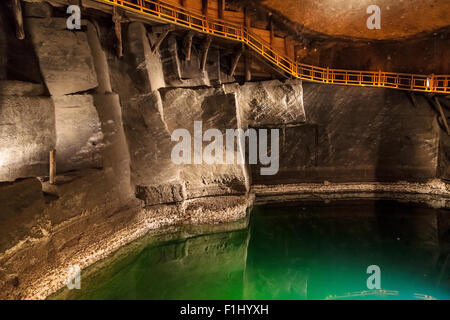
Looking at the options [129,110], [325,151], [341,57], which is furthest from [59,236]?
[341,57]

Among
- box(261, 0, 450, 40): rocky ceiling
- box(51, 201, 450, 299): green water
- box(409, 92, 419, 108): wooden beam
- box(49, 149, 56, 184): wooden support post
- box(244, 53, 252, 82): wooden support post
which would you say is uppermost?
box(261, 0, 450, 40): rocky ceiling

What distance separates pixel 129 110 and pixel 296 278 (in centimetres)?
865

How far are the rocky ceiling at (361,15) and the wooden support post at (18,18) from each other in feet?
33.8

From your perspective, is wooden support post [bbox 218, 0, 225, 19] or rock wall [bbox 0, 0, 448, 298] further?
wooden support post [bbox 218, 0, 225, 19]

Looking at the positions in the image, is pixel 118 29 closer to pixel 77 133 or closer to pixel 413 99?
pixel 77 133

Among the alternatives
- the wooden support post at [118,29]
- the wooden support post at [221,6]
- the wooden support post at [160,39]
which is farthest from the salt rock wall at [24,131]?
the wooden support post at [221,6]

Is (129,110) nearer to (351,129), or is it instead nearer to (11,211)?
(11,211)

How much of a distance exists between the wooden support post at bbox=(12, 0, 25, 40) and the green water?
7.33 m

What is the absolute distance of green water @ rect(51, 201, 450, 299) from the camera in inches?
331

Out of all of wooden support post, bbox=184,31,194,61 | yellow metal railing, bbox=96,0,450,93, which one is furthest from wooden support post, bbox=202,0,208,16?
wooden support post, bbox=184,31,194,61

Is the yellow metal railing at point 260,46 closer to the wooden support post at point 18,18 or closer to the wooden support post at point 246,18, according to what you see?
the wooden support post at point 246,18

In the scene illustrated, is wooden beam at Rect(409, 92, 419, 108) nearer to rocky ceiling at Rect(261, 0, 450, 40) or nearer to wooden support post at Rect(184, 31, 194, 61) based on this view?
rocky ceiling at Rect(261, 0, 450, 40)

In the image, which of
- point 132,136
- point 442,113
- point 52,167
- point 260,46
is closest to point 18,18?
point 52,167

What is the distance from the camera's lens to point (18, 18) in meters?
Result: 8.37
